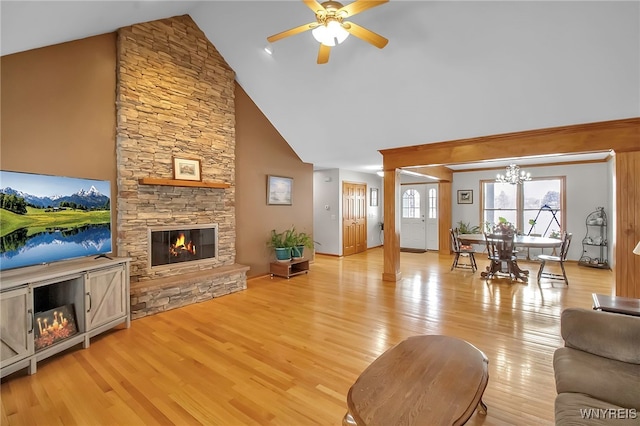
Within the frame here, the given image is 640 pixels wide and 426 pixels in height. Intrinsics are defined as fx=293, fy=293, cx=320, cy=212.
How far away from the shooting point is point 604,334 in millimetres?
1864

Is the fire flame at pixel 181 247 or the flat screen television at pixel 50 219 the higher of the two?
the flat screen television at pixel 50 219

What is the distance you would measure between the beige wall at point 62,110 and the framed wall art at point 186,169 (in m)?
0.76

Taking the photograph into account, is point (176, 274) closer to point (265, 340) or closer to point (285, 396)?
point (265, 340)

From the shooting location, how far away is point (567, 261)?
716cm

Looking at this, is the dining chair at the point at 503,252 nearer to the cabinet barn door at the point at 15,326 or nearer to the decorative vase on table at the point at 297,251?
the decorative vase on table at the point at 297,251

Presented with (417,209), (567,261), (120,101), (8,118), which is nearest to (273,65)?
(120,101)

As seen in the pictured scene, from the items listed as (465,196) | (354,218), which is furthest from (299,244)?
(465,196)

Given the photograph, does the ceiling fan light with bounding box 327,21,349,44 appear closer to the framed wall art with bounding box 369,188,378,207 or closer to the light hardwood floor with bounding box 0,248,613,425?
the light hardwood floor with bounding box 0,248,613,425

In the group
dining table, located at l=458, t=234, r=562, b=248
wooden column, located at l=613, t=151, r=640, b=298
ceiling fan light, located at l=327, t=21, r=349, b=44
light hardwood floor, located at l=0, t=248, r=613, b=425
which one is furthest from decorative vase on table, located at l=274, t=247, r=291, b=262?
wooden column, located at l=613, t=151, r=640, b=298

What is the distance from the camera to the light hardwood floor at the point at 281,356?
2.01m

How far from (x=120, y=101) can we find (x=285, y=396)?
13.1 ft

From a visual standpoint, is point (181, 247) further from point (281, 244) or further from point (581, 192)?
point (581, 192)

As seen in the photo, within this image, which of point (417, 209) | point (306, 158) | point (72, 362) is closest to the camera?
point (72, 362)

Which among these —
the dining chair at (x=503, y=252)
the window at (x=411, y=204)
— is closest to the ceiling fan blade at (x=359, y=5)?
the dining chair at (x=503, y=252)
